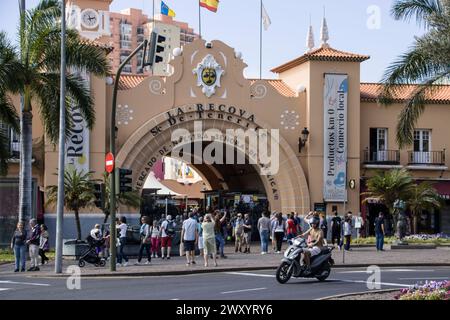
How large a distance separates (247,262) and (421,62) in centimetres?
868

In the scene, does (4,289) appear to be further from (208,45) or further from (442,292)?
(208,45)

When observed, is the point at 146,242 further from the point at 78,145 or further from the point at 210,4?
the point at 210,4

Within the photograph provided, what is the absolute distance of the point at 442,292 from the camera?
1491cm

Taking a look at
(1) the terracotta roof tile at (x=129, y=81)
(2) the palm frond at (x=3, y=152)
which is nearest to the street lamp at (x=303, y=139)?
(1) the terracotta roof tile at (x=129, y=81)

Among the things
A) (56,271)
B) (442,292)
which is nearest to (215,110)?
(56,271)

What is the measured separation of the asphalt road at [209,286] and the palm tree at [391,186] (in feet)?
49.2

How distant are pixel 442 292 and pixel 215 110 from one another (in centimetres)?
2735

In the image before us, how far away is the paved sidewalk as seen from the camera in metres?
25.7

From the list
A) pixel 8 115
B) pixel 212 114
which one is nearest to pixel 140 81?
pixel 212 114

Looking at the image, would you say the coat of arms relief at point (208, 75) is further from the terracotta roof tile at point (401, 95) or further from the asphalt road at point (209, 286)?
the asphalt road at point (209, 286)

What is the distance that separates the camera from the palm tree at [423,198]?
135ft

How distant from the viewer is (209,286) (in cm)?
2089

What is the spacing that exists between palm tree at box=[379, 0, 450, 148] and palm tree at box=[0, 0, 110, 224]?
10.3 metres
